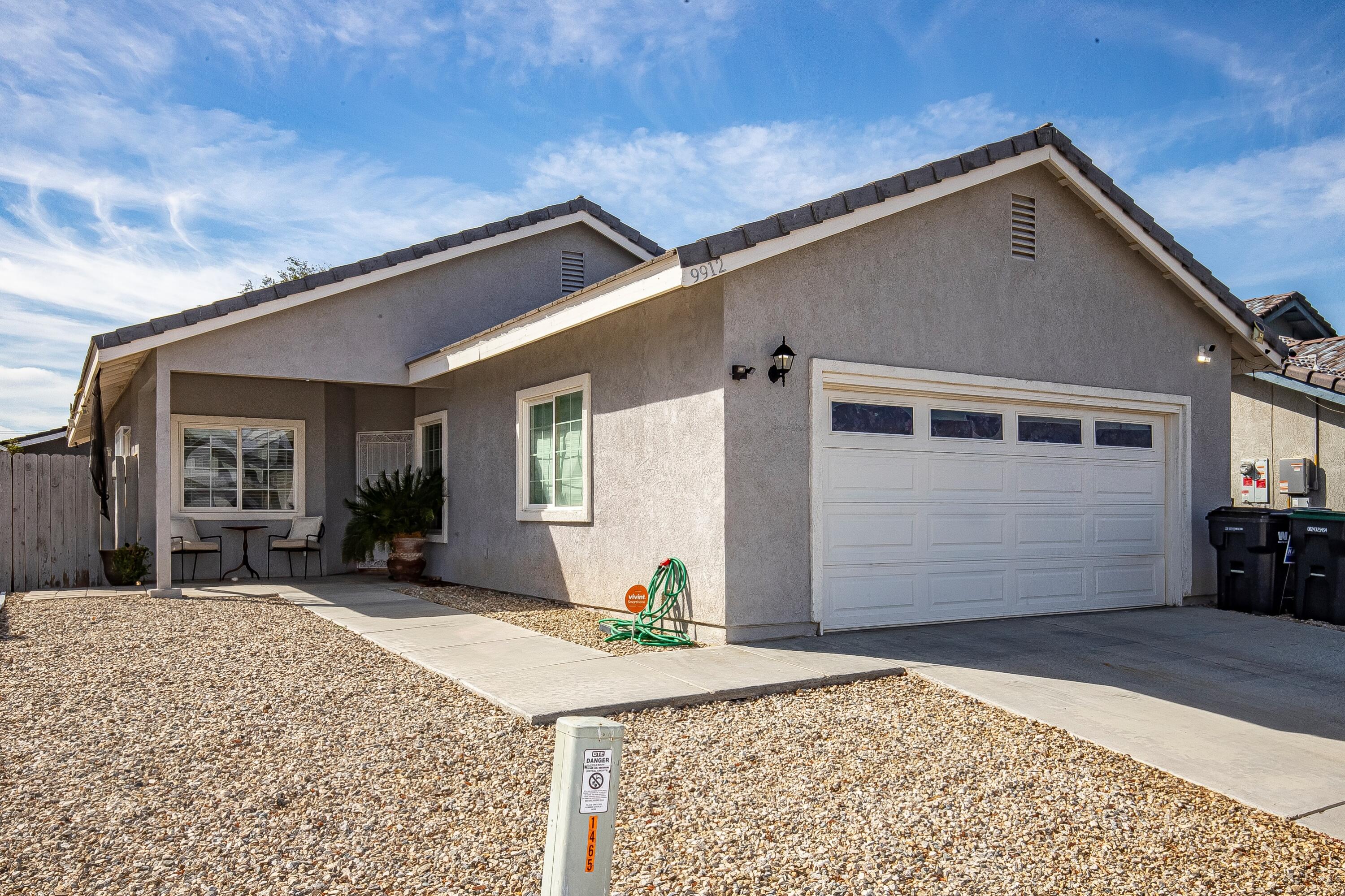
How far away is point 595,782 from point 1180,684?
5.52m

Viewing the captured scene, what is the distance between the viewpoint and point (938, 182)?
824 centimetres

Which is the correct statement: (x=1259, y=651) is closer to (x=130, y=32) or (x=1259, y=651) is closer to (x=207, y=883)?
(x=207, y=883)

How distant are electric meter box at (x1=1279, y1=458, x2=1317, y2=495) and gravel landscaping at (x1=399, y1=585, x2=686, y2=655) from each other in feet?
33.3

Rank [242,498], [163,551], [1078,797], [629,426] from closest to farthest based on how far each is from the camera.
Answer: [1078,797], [629,426], [163,551], [242,498]

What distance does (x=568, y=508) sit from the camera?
9.95 meters

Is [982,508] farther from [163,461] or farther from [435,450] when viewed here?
[163,461]

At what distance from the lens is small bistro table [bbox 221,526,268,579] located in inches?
534

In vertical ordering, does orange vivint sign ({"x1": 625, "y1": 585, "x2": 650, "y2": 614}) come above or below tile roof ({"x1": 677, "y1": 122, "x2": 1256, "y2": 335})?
below

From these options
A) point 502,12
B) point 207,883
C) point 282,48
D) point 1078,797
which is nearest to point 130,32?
point 282,48

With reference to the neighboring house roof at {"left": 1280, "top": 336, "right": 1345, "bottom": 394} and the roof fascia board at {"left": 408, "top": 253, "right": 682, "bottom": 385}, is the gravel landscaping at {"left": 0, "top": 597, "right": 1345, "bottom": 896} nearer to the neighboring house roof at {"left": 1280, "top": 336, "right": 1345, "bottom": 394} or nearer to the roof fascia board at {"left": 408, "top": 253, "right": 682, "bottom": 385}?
the roof fascia board at {"left": 408, "top": 253, "right": 682, "bottom": 385}

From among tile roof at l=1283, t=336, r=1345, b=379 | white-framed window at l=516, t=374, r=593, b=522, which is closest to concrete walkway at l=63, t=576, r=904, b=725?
white-framed window at l=516, t=374, r=593, b=522

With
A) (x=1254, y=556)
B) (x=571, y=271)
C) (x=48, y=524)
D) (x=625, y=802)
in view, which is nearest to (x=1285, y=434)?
(x=1254, y=556)

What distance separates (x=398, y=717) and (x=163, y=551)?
675 cm

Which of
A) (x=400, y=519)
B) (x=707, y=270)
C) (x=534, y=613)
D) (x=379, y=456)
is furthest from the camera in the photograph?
(x=379, y=456)
